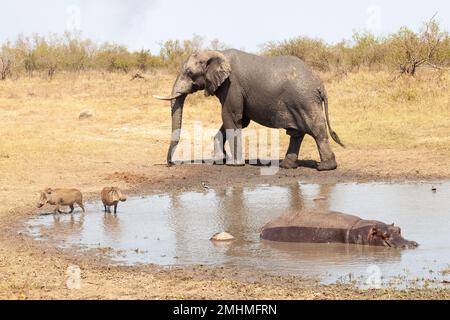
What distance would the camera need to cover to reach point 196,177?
1653 centimetres

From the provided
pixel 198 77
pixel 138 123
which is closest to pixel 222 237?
pixel 198 77

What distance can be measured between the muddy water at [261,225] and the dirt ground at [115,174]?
453 millimetres

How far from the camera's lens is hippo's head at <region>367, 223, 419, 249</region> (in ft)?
32.8

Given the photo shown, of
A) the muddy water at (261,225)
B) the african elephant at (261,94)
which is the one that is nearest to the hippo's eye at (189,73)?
the african elephant at (261,94)

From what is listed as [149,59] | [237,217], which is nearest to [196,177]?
[237,217]

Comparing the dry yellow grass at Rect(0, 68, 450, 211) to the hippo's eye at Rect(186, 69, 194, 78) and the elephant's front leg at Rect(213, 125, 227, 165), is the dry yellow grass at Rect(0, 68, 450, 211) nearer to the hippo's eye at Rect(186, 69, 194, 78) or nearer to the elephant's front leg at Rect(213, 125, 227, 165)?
the elephant's front leg at Rect(213, 125, 227, 165)

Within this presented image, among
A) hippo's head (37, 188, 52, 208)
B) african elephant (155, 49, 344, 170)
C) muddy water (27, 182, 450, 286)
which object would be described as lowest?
muddy water (27, 182, 450, 286)

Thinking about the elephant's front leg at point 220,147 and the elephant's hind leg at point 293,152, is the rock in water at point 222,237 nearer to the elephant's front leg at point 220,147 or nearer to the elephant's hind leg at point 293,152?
the elephant's hind leg at point 293,152

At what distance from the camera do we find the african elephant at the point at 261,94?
16953 mm

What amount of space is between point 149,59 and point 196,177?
29303 mm

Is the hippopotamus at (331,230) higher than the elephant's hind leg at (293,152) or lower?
lower

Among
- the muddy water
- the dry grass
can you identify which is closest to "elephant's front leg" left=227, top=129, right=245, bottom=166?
the dry grass
